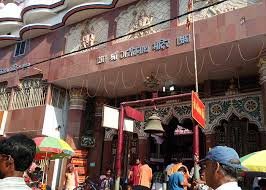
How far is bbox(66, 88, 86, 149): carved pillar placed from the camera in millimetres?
13516

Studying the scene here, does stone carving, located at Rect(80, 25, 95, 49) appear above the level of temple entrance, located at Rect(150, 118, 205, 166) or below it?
above

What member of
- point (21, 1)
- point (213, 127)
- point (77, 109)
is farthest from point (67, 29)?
Answer: point (213, 127)

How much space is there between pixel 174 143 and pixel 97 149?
322 cm

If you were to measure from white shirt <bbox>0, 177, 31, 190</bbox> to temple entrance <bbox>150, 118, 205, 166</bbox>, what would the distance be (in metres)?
11.2

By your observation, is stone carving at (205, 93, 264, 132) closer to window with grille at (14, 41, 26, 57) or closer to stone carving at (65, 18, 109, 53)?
stone carving at (65, 18, 109, 53)

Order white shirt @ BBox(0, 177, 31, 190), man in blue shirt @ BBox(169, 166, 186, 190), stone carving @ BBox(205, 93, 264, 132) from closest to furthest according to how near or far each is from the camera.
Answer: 1. white shirt @ BBox(0, 177, 31, 190)
2. man in blue shirt @ BBox(169, 166, 186, 190)
3. stone carving @ BBox(205, 93, 264, 132)

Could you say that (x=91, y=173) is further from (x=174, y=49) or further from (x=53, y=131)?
(x=174, y=49)

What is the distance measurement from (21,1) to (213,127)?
1295cm

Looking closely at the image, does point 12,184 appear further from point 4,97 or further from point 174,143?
point 4,97

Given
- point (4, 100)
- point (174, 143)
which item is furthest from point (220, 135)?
point (4, 100)

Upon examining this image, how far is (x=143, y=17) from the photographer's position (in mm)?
11641

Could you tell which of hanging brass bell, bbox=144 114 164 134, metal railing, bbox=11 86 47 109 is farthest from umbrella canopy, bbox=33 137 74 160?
metal railing, bbox=11 86 47 109

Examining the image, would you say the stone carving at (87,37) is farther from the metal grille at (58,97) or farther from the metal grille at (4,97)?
the metal grille at (4,97)

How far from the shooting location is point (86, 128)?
14.2m
